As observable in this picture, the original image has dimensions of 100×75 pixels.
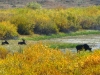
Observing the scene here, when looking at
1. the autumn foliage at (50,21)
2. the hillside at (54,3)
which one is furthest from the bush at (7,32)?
the hillside at (54,3)

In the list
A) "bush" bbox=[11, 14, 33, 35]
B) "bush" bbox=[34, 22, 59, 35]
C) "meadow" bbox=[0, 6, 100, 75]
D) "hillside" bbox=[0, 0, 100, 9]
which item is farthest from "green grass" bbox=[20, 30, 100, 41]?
"hillside" bbox=[0, 0, 100, 9]

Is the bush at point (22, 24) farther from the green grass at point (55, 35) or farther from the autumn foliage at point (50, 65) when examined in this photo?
the autumn foliage at point (50, 65)

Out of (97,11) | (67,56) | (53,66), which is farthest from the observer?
(97,11)

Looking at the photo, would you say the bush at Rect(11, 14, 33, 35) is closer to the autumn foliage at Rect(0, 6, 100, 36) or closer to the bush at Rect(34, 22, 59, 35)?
the autumn foliage at Rect(0, 6, 100, 36)

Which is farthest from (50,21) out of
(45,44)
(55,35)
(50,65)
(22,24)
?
(50,65)

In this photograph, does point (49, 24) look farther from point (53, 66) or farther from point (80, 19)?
point (53, 66)

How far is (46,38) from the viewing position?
61.3 metres

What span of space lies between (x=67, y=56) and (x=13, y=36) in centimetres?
2880

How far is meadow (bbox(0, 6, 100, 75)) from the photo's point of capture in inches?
1029

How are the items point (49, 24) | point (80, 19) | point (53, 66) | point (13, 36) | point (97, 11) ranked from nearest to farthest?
point (53, 66) → point (13, 36) → point (49, 24) → point (80, 19) → point (97, 11)

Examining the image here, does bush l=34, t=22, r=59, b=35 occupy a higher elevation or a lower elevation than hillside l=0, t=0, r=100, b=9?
higher

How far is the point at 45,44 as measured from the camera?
43.8m

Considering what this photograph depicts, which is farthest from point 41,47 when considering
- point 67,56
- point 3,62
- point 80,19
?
point 80,19

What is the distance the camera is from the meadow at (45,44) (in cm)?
2615
